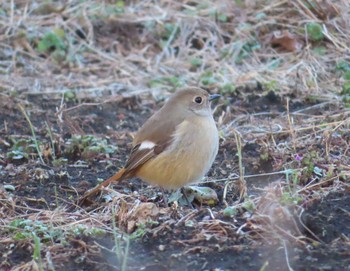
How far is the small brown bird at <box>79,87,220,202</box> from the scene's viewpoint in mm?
6172

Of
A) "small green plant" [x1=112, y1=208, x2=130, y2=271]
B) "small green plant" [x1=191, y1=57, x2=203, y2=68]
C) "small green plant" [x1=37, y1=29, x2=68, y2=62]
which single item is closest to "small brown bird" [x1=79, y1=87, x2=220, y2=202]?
"small green plant" [x1=112, y1=208, x2=130, y2=271]

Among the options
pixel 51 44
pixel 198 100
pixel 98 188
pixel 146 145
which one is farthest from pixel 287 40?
pixel 98 188

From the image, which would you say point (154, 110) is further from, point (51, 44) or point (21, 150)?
point (51, 44)

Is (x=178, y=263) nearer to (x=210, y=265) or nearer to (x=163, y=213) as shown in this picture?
(x=210, y=265)

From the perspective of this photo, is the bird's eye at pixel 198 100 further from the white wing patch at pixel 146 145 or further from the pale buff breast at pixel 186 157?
the white wing patch at pixel 146 145

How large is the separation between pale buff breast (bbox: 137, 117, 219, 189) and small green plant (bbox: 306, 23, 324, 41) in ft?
11.6

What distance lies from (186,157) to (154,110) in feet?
9.06

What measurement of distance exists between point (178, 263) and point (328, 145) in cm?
228

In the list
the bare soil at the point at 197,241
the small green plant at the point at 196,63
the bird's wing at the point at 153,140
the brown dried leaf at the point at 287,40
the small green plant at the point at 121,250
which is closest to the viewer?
the small green plant at the point at 121,250

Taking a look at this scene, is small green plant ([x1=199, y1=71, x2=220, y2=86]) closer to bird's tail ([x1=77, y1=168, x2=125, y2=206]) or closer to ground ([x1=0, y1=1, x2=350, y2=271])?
ground ([x1=0, y1=1, x2=350, y2=271])

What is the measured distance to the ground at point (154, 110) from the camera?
525 cm

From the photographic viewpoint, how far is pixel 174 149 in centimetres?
622

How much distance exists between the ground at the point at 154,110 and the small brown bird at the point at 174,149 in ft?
0.59

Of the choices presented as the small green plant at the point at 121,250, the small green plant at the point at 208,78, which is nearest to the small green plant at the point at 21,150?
the small green plant at the point at 121,250
